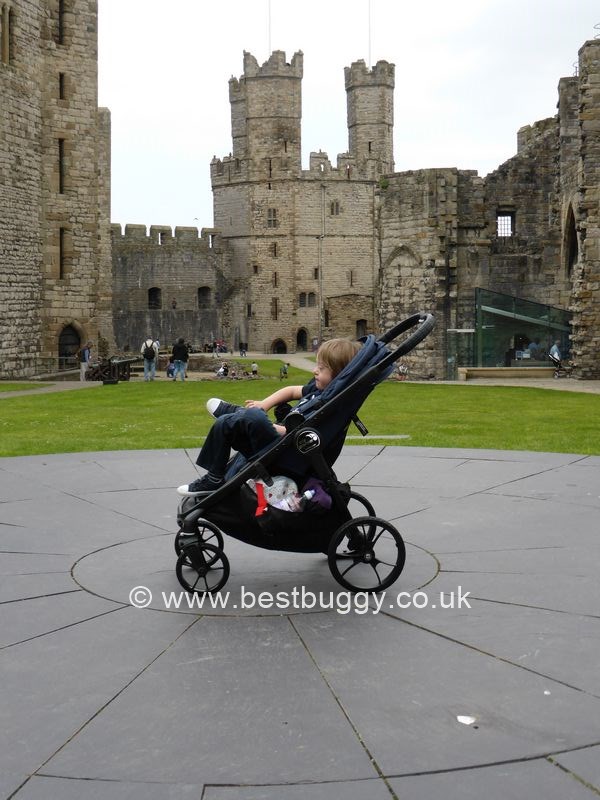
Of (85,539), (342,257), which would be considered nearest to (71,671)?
(85,539)

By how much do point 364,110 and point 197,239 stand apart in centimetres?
1844

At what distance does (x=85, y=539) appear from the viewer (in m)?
5.45

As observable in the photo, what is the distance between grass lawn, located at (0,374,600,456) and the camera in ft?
35.9

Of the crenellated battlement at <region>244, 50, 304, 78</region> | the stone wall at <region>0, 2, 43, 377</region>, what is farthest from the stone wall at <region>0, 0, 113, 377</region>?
the crenellated battlement at <region>244, 50, 304, 78</region>

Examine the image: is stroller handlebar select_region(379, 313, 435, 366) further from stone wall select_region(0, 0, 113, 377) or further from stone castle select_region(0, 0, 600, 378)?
stone wall select_region(0, 0, 113, 377)

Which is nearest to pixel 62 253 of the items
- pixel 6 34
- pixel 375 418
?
pixel 6 34

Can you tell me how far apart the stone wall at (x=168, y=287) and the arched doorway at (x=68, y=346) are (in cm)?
3153

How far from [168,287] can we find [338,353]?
201 ft

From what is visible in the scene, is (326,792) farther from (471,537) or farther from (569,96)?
(569,96)

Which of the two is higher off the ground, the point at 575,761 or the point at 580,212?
the point at 580,212

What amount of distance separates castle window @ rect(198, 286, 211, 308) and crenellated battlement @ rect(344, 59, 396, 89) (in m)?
21.8

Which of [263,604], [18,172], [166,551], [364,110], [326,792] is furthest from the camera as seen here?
[364,110]

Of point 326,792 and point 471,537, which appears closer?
point 326,792

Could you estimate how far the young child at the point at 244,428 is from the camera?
4.75 m
